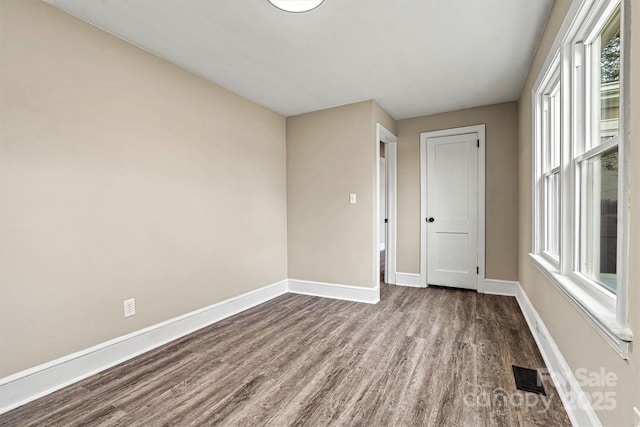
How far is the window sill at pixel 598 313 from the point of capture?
106 centimetres

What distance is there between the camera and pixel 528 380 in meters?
1.95

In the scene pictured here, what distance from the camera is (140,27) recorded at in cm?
216

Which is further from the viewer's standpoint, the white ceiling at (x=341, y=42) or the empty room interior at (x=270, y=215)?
the white ceiling at (x=341, y=42)

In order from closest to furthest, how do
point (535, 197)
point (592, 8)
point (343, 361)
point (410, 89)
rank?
1. point (592, 8)
2. point (343, 361)
3. point (535, 197)
4. point (410, 89)

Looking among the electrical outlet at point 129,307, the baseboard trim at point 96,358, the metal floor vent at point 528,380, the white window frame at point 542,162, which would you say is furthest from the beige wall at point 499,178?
the electrical outlet at point 129,307

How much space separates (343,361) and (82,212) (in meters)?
2.16

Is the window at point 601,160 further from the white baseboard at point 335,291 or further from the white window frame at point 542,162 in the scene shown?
the white baseboard at point 335,291

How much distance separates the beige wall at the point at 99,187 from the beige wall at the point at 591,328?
113 inches

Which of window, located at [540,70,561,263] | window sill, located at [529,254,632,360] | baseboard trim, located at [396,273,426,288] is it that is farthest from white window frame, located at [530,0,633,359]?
baseboard trim, located at [396,273,426,288]

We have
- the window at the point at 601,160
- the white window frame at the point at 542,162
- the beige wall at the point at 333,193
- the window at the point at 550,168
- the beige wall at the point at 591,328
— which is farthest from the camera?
the beige wall at the point at 333,193

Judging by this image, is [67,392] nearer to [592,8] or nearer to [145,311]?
[145,311]

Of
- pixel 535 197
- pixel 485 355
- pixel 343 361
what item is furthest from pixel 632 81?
pixel 343 361

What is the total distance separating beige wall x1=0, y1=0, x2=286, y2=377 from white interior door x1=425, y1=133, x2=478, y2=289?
108 inches

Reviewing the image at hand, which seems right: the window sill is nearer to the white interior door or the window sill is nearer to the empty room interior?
the empty room interior
